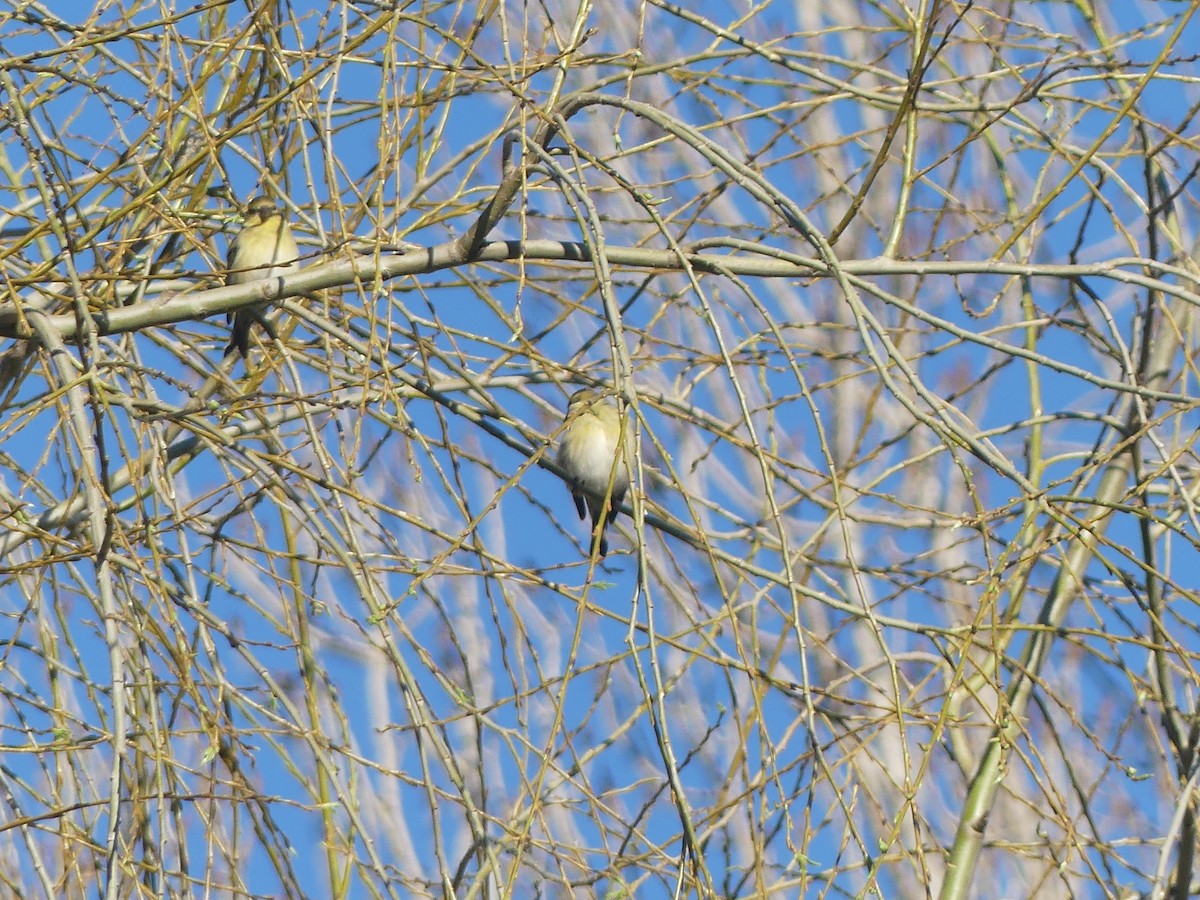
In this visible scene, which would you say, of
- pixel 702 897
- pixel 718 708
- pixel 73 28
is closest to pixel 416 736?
pixel 718 708

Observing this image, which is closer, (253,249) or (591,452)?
(253,249)

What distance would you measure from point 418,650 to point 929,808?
1060 centimetres

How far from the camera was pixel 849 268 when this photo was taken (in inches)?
129

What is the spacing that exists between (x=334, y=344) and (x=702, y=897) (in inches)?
69.1

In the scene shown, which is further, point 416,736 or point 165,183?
point 165,183

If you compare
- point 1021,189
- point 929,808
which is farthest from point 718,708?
point 1021,189

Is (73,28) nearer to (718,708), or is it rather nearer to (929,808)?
(718,708)

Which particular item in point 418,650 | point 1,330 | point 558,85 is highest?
point 558,85

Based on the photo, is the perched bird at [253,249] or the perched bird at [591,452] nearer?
the perched bird at [253,249]

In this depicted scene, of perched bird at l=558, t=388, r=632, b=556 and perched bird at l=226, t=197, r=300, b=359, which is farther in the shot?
perched bird at l=558, t=388, r=632, b=556

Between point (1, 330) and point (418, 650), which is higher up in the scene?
point (1, 330)

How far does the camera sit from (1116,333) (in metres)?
3.49

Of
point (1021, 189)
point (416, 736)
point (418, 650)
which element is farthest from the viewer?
point (1021, 189)

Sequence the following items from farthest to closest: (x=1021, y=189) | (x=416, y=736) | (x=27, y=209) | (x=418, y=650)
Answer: (x=1021, y=189) < (x=27, y=209) < (x=418, y=650) < (x=416, y=736)
